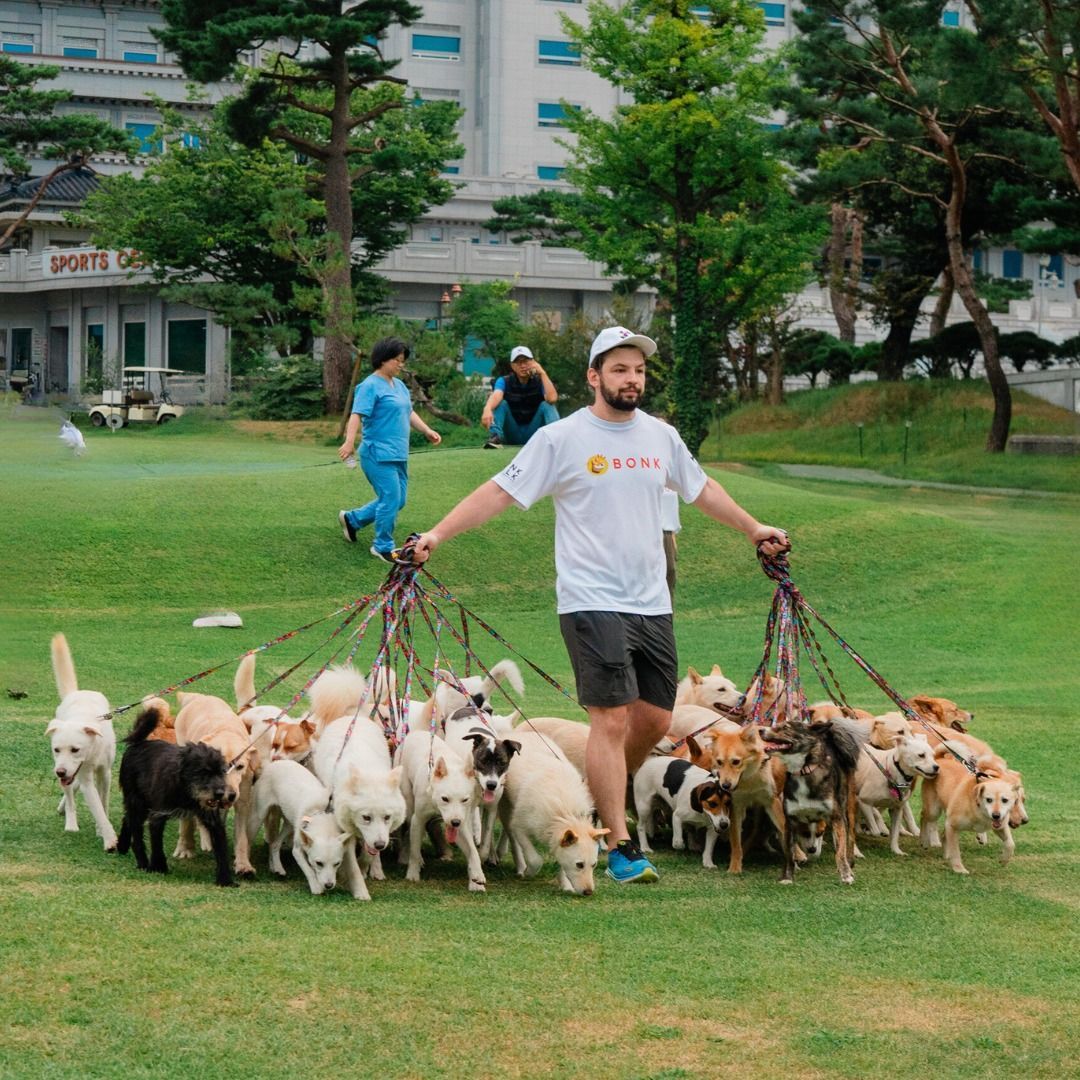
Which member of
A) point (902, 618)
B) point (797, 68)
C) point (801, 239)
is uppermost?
point (797, 68)

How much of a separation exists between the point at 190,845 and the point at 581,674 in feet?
6.11

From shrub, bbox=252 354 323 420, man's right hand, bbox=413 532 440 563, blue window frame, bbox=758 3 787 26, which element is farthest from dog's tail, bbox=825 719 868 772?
blue window frame, bbox=758 3 787 26

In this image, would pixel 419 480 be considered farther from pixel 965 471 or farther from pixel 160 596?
pixel 965 471

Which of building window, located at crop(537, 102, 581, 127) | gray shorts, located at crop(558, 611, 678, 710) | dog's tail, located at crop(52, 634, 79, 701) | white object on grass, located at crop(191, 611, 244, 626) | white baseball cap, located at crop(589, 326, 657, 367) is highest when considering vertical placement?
building window, located at crop(537, 102, 581, 127)

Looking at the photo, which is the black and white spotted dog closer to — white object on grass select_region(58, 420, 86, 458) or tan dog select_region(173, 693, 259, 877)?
tan dog select_region(173, 693, 259, 877)

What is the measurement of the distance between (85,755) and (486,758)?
69.0 inches

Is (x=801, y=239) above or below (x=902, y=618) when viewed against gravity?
above

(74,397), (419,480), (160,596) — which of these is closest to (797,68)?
(419,480)

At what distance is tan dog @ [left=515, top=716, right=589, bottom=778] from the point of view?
25.2 ft

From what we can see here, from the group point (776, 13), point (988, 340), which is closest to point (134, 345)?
point (988, 340)

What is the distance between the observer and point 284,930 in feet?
18.7

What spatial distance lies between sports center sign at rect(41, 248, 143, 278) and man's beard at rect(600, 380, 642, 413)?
41846 millimetres

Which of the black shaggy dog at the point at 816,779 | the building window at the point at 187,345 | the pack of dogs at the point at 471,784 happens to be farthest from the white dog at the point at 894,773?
the building window at the point at 187,345

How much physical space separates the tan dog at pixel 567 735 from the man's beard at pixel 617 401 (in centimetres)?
166
